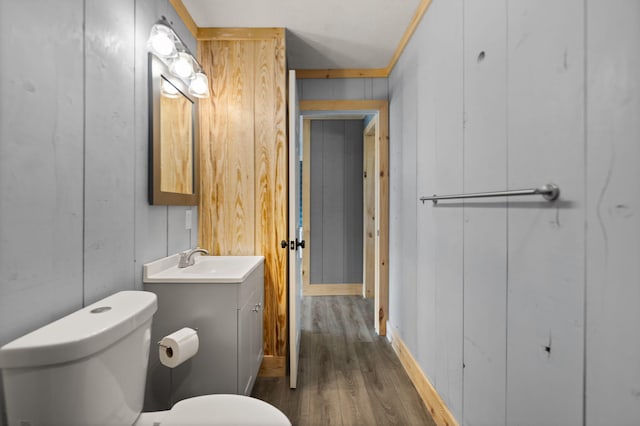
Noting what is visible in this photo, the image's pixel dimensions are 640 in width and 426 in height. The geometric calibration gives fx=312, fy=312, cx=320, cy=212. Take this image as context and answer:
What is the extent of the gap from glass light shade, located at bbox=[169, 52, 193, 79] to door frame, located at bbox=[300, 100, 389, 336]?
123 cm

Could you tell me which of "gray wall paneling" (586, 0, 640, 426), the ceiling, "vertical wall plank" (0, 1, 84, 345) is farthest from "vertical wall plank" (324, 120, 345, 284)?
"gray wall paneling" (586, 0, 640, 426)

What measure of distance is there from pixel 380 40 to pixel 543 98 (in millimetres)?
1711

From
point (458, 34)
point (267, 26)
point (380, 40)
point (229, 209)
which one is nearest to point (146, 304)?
point (229, 209)

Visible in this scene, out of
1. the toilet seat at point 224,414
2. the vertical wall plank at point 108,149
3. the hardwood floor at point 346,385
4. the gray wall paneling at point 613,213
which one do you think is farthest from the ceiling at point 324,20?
the hardwood floor at point 346,385

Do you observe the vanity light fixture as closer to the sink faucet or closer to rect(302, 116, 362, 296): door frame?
the sink faucet

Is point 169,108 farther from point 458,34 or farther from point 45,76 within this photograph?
point 458,34

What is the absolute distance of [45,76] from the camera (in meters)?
0.96

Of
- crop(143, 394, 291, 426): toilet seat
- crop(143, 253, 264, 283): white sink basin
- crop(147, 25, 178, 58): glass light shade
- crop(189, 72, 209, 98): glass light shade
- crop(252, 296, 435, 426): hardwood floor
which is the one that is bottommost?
crop(252, 296, 435, 426): hardwood floor

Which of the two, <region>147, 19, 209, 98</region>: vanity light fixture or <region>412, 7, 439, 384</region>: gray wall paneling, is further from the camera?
<region>412, 7, 439, 384</region>: gray wall paneling

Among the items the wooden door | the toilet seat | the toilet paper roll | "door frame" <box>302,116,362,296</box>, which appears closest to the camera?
the toilet seat

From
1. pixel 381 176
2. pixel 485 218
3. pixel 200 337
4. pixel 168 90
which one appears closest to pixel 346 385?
pixel 200 337

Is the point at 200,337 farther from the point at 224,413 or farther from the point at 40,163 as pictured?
the point at 40,163

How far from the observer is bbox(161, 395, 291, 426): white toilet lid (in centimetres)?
100

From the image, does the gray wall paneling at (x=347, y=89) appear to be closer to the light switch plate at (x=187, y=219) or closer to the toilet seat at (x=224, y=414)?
the light switch plate at (x=187, y=219)
